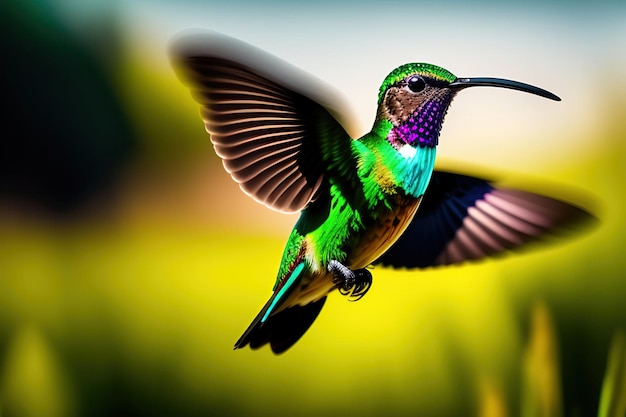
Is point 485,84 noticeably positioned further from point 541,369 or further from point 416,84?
point 541,369

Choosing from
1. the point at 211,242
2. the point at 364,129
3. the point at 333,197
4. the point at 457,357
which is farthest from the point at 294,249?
the point at 457,357

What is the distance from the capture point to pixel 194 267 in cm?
110

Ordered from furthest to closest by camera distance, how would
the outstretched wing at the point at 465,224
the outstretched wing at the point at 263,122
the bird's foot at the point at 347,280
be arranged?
the outstretched wing at the point at 465,224
the bird's foot at the point at 347,280
the outstretched wing at the point at 263,122

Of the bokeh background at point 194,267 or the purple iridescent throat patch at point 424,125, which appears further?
the bokeh background at point 194,267

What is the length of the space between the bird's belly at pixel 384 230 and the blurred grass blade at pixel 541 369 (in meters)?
0.64

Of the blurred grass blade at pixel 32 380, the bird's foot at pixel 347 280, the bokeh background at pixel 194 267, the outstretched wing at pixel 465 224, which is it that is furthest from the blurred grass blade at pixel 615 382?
the blurred grass blade at pixel 32 380

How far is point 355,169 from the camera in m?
0.58

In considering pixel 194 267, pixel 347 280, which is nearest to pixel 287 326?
pixel 347 280

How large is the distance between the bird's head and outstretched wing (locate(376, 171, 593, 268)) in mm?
127

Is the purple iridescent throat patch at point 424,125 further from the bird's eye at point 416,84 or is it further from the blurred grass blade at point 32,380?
the blurred grass blade at point 32,380

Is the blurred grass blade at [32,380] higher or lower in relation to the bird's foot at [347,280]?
lower

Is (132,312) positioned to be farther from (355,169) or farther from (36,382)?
(355,169)

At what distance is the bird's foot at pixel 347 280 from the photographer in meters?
0.58

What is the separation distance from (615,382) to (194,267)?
2.17 feet
